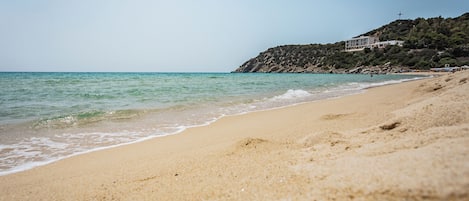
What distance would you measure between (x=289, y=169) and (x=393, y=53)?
9510 cm

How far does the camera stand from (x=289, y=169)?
303 cm

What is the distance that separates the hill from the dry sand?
257ft

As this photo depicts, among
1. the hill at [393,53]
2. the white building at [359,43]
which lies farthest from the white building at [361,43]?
the hill at [393,53]

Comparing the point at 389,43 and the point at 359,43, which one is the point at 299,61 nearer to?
the point at 359,43

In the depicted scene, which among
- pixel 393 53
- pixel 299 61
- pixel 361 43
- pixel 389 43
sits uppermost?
pixel 361 43

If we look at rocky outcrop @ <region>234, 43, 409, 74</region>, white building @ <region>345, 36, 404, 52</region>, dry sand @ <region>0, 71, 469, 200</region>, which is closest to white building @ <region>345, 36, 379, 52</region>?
white building @ <region>345, 36, 404, 52</region>

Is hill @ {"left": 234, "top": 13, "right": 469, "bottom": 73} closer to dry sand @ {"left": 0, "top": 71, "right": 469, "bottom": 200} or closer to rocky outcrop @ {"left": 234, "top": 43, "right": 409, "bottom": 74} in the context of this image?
rocky outcrop @ {"left": 234, "top": 43, "right": 409, "bottom": 74}

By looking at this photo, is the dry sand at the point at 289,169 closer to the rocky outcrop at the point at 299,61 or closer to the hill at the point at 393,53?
the hill at the point at 393,53

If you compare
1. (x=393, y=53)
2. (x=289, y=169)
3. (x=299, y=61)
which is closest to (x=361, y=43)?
(x=299, y=61)

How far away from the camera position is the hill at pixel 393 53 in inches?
2788

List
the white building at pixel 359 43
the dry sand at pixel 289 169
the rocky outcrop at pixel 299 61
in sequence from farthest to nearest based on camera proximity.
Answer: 1. the white building at pixel 359 43
2. the rocky outcrop at pixel 299 61
3. the dry sand at pixel 289 169

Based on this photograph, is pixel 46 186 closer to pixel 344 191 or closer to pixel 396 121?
pixel 344 191

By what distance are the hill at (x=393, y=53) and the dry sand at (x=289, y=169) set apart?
7828cm

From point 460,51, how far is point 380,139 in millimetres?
87860
